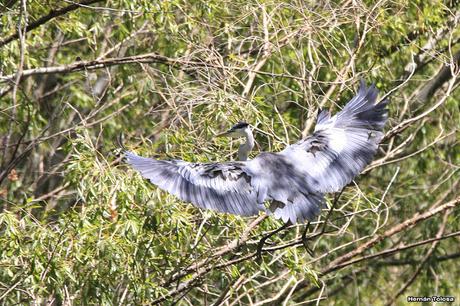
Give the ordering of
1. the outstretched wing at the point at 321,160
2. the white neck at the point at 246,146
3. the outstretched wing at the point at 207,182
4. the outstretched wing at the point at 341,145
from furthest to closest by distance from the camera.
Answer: the white neck at the point at 246,146 → the outstretched wing at the point at 341,145 → the outstretched wing at the point at 321,160 → the outstretched wing at the point at 207,182

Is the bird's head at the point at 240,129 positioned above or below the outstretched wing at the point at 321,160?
above

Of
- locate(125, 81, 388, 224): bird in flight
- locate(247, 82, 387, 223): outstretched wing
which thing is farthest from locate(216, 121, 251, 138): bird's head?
locate(247, 82, 387, 223): outstretched wing

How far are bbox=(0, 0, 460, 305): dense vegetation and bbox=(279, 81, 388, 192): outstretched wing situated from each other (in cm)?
21

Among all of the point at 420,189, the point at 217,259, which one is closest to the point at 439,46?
the point at 420,189

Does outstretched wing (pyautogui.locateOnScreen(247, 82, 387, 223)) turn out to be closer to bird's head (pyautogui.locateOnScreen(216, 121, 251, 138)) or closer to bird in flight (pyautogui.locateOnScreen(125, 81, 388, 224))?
bird in flight (pyautogui.locateOnScreen(125, 81, 388, 224))

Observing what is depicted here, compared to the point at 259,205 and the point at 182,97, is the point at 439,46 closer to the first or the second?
the point at 182,97

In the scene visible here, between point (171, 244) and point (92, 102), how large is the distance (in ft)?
12.5

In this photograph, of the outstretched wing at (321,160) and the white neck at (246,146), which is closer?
the outstretched wing at (321,160)

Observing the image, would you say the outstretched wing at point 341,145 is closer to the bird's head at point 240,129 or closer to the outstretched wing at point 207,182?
the bird's head at point 240,129

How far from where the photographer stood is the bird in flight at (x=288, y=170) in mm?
5805

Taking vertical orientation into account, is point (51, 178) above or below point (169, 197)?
below

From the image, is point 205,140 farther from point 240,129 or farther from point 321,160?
point 321,160

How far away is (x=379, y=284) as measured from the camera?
36.1 feet

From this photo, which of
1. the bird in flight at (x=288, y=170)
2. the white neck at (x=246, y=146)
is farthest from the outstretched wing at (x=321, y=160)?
the white neck at (x=246, y=146)
